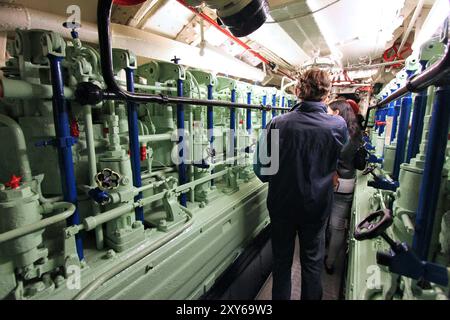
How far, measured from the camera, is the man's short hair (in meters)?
1.55

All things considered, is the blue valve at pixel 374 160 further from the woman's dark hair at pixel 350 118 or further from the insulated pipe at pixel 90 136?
the insulated pipe at pixel 90 136

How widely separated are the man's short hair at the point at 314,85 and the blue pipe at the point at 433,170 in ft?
2.77

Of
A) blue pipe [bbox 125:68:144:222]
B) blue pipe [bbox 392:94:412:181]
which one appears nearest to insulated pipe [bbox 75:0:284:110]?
blue pipe [bbox 125:68:144:222]

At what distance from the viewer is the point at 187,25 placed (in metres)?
2.92

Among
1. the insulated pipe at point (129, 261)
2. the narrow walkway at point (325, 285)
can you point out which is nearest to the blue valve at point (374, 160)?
the narrow walkway at point (325, 285)

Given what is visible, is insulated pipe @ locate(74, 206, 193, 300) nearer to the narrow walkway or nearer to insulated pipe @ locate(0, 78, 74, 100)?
insulated pipe @ locate(0, 78, 74, 100)

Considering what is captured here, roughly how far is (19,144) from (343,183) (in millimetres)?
2580

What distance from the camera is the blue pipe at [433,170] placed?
0.75 metres

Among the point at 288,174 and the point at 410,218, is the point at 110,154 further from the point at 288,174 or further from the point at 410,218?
the point at 410,218

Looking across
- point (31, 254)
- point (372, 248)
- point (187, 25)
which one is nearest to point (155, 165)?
point (31, 254)

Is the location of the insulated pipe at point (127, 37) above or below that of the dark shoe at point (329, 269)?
above

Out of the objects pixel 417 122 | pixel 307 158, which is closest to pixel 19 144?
pixel 307 158

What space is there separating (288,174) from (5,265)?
1.56 m

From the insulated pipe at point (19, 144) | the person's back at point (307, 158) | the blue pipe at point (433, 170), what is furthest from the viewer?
the person's back at point (307, 158)
